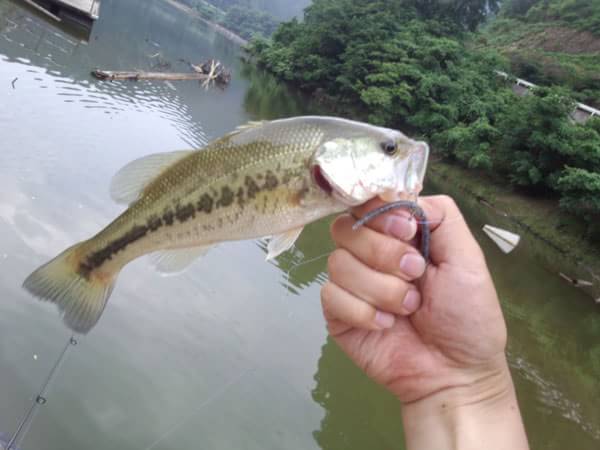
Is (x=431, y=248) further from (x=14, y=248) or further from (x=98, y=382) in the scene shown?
(x=14, y=248)

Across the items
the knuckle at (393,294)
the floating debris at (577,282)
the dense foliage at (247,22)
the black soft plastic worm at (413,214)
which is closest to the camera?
the black soft plastic worm at (413,214)

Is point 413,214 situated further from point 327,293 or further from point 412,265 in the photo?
point 327,293

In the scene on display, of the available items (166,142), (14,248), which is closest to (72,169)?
(14,248)

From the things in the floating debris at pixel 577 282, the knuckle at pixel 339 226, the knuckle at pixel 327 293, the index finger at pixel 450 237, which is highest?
the index finger at pixel 450 237

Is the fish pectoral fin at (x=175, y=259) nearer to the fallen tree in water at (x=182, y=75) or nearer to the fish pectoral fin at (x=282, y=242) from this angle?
the fish pectoral fin at (x=282, y=242)

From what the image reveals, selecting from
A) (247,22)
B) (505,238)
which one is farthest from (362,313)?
(247,22)

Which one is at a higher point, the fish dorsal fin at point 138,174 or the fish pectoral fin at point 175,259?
the fish dorsal fin at point 138,174

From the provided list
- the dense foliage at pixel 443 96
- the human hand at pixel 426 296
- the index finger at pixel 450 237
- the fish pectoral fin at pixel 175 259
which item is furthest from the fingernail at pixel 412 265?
the dense foliage at pixel 443 96
